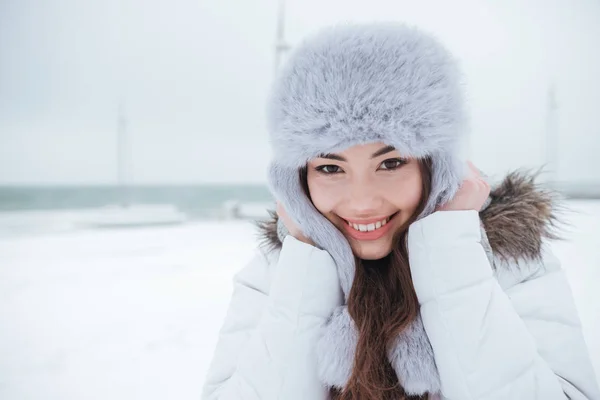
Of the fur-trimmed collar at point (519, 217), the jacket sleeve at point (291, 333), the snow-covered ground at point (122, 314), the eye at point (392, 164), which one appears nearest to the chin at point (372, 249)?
the jacket sleeve at point (291, 333)

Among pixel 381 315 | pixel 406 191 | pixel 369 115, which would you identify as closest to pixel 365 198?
pixel 406 191

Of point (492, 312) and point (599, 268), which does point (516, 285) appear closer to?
point (492, 312)

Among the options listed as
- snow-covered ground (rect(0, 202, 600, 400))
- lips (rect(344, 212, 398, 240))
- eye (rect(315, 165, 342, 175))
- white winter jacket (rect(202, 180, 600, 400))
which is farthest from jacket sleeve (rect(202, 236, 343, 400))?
snow-covered ground (rect(0, 202, 600, 400))

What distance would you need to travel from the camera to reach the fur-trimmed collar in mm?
1128

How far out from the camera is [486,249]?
1081 mm

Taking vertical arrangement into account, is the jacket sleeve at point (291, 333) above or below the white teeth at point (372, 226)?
below

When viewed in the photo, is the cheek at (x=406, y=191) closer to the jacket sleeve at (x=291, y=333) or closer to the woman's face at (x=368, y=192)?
the woman's face at (x=368, y=192)

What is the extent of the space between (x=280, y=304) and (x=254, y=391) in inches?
9.3

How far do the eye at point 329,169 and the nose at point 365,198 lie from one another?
82mm

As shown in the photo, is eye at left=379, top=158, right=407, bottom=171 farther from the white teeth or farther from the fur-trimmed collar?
the fur-trimmed collar

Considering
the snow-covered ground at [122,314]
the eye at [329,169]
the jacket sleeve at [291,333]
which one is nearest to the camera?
the jacket sleeve at [291,333]

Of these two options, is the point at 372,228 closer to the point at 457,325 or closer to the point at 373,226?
the point at 373,226

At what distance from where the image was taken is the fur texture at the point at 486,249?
39.0 inches

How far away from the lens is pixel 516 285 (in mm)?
1116
